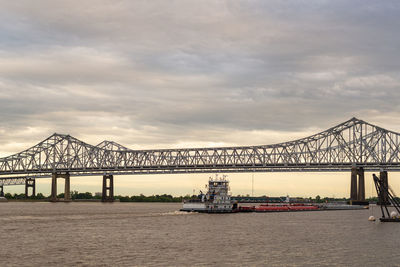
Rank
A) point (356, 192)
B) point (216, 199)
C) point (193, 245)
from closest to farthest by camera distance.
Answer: point (193, 245), point (216, 199), point (356, 192)

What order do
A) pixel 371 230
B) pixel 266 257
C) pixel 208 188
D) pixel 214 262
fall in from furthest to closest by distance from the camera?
pixel 208 188 → pixel 371 230 → pixel 266 257 → pixel 214 262

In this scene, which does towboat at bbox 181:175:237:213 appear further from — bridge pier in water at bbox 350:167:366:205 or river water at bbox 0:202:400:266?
bridge pier in water at bbox 350:167:366:205

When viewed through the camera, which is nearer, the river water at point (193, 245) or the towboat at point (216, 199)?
the river water at point (193, 245)

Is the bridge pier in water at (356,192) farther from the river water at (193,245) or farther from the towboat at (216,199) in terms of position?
the river water at (193,245)

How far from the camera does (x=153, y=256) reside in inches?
2157

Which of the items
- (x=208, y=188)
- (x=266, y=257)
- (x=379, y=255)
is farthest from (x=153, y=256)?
(x=208, y=188)

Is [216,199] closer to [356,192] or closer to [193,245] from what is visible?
[193,245]

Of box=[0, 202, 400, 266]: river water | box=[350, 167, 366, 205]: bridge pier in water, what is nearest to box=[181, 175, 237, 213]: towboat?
box=[0, 202, 400, 266]: river water

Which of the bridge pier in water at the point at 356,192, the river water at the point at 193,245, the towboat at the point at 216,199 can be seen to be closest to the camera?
the river water at the point at 193,245

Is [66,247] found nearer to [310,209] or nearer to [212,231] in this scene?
[212,231]

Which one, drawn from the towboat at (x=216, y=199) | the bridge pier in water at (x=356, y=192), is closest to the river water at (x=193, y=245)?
the towboat at (x=216, y=199)

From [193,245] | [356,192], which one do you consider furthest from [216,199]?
[356,192]

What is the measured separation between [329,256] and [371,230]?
33.2 m

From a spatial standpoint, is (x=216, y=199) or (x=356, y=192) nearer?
(x=216, y=199)
